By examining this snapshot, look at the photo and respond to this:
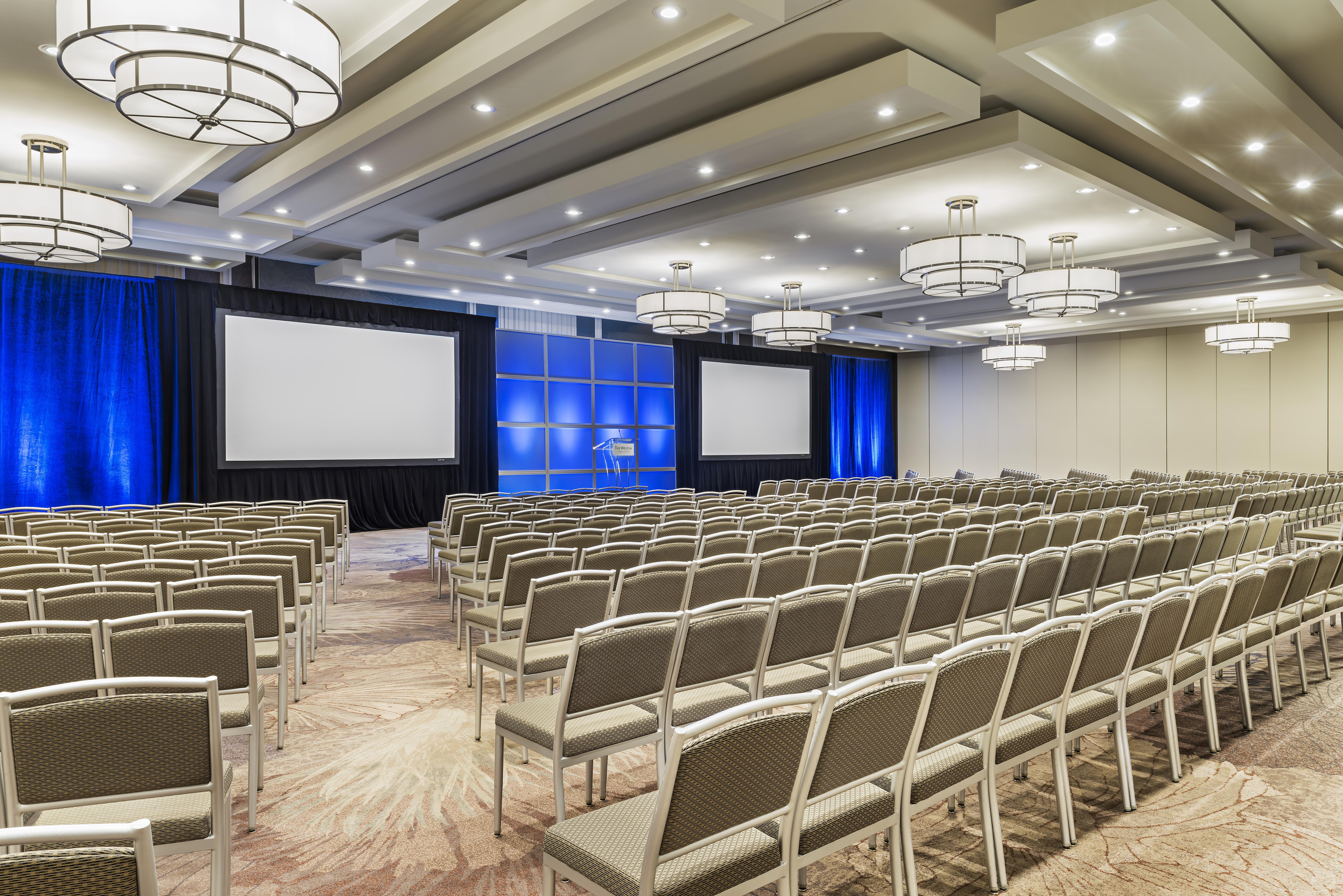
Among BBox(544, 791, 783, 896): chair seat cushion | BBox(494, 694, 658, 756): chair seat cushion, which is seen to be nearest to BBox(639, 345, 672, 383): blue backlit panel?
BBox(494, 694, 658, 756): chair seat cushion

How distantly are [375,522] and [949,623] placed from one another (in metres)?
12.1

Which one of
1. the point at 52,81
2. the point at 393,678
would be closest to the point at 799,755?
the point at 393,678

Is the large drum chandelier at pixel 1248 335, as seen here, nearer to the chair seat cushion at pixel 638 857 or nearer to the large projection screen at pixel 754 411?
the large projection screen at pixel 754 411

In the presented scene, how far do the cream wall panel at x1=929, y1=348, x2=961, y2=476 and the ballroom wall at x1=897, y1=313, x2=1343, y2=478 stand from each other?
33 mm

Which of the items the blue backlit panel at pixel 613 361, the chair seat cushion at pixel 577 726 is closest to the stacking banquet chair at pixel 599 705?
the chair seat cushion at pixel 577 726

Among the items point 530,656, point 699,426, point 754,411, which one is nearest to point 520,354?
point 699,426

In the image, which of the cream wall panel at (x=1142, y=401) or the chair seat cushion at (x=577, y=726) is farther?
the cream wall panel at (x=1142, y=401)

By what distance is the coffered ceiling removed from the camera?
5605 mm

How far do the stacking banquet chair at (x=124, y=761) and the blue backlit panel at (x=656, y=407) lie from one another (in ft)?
53.9

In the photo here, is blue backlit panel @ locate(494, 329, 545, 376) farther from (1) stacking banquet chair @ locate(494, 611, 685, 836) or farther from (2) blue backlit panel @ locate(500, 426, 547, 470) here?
(1) stacking banquet chair @ locate(494, 611, 685, 836)

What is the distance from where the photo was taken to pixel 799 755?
1.96 metres

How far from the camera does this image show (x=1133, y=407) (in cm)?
2014

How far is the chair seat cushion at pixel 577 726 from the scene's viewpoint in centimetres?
276

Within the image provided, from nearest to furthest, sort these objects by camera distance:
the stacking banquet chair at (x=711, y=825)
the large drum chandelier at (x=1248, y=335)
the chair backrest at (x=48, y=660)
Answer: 1. the stacking banquet chair at (x=711, y=825)
2. the chair backrest at (x=48, y=660)
3. the large drum chandelier at (x=1248, y=335)
